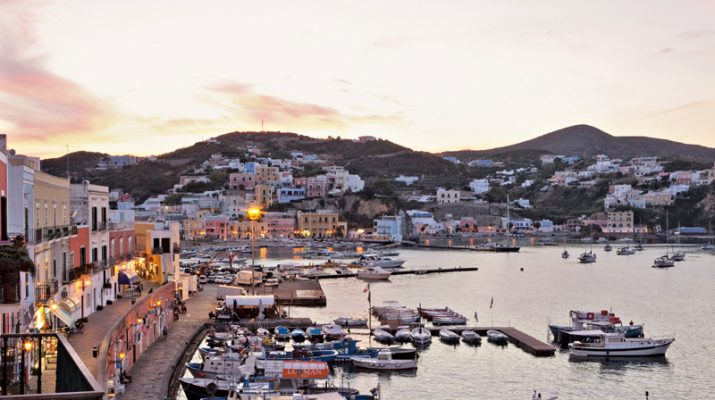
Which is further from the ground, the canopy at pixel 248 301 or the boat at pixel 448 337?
the canopy at pixel 248 301

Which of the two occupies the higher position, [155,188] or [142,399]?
[155,188]

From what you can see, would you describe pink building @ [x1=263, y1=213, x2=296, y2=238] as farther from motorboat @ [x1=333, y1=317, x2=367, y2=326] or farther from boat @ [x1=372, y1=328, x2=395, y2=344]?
boat @ [x1=372, y1=328, x2=395, y2=344]

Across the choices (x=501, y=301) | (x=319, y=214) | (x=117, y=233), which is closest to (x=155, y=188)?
(x=319, y=214)

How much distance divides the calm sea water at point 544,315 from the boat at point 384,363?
0.43m

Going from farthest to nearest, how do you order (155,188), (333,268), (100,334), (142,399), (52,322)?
(155,188) < (333,268) < (100,334) < (142,399) < (52,322)

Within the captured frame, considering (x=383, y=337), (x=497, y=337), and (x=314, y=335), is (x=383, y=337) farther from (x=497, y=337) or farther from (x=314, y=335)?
(x=497, y=337)

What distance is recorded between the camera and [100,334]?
70.0 ft

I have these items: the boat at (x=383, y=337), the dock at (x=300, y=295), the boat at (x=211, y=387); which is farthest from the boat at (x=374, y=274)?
the boat at (x=211, y=387)

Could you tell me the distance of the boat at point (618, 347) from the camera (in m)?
32.9

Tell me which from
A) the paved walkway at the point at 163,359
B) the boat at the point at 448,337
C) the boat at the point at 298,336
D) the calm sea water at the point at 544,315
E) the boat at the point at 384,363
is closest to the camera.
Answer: the paved walkway at the point at 163,359

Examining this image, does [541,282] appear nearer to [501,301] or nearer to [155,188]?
[501,301]

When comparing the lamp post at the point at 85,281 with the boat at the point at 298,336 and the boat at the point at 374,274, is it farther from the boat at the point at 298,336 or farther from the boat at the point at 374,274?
the boat at the point at 374,274

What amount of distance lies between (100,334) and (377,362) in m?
11.4

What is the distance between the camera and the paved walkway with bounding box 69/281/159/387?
695 inches
